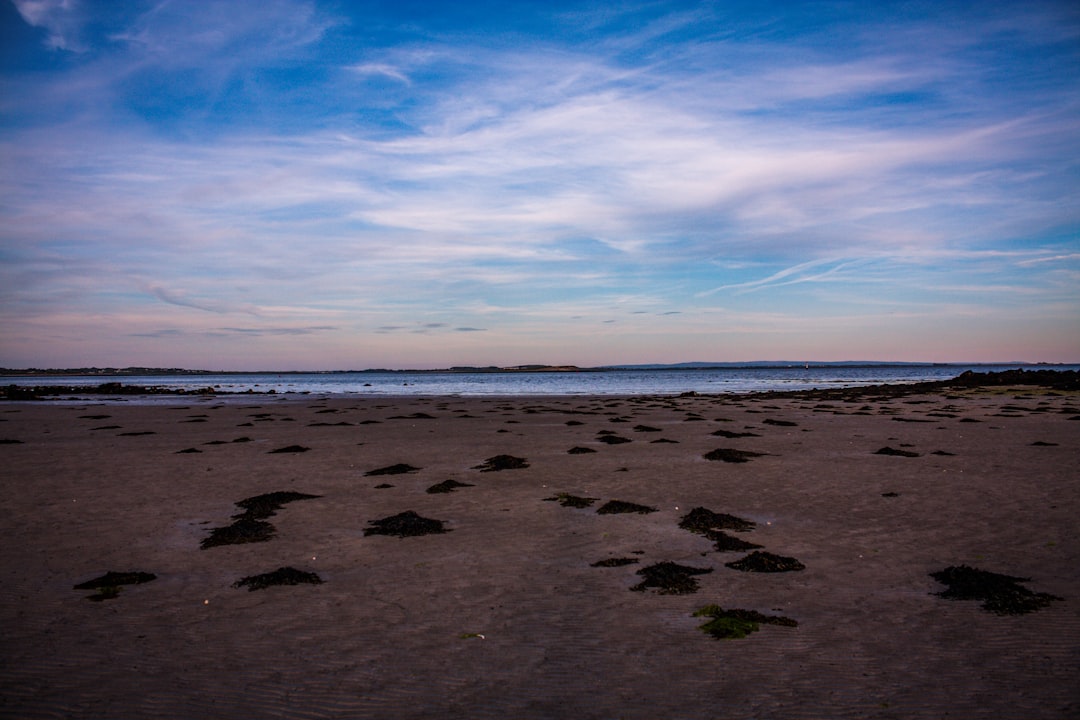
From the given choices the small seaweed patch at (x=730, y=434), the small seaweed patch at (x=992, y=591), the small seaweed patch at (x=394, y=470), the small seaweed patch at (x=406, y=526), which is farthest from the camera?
the small seaweed patch at (x=730, y=434)

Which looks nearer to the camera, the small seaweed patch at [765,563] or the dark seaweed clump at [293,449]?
the small seaweed patch at [765,563]

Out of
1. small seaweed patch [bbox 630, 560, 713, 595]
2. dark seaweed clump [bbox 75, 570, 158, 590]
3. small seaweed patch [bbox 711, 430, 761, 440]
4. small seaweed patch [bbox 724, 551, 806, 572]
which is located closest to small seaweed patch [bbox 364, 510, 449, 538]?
dark seaweed clump [bbox 75, 570, 158, 590]

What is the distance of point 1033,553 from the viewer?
390 inches

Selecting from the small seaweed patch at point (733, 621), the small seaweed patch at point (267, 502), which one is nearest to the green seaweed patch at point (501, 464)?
the small seaweed patch at point (267, 502)

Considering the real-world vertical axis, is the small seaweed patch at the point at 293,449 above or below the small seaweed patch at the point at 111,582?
above

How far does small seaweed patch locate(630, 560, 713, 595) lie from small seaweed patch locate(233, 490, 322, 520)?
7.82 meters

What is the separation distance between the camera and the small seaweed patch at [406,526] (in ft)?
37.7

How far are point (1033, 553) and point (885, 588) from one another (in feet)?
10.8

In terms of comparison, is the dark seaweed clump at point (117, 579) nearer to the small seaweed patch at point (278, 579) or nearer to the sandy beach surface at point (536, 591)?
the sandy beach surface at point (536, 591)

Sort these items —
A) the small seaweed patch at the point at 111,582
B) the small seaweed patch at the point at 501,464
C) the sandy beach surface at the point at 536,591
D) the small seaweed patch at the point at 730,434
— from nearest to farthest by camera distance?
1. the sandy beach surface at the point at 536,591
2. the small seaweed patch at the point at 111,582
3. the small seaweed patch at the point at 501,464
4. the small seaweed patch at the point at 730,434

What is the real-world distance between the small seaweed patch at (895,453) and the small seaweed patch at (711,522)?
10.0 m

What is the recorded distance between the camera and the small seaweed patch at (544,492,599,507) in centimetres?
1368

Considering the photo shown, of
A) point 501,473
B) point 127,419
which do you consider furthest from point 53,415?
point 501,473

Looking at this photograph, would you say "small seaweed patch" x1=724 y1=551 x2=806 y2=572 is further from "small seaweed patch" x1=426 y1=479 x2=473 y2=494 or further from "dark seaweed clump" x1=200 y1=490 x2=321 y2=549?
"dark seaweed clump" x1=200 y1=490 x2=321 y2=549
